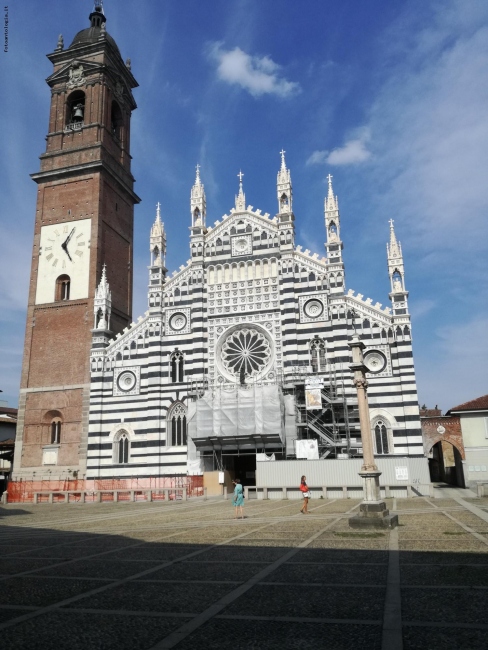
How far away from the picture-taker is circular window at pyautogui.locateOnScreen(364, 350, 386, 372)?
114ft

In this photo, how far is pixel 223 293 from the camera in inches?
1545

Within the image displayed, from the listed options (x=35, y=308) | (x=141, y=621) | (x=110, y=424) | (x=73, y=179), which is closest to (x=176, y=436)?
(x=110, y=424)

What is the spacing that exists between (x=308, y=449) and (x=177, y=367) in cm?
1113

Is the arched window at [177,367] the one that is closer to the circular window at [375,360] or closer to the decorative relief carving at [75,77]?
the circular window at [375,360]

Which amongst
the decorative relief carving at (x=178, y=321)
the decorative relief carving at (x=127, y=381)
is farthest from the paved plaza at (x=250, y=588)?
the decorative relief carving at (x=178, y=321)

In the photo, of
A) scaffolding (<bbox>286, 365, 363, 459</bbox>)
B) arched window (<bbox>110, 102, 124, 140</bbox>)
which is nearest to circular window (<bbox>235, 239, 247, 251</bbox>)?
scaffolding (<bbox>286, 365, 363, 459</bbox>)

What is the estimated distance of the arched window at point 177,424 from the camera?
3691 cm

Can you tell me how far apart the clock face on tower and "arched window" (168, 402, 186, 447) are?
11257 millimetres

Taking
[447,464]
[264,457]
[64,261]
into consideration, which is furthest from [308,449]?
[447,464]

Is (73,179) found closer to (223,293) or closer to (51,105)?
(51,105)

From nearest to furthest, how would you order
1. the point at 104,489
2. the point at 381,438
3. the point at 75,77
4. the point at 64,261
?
the point at 381,438 < the point at 104,489 < the point at 64,261 < the point at 75,77

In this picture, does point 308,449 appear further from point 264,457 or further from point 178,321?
point 178,321

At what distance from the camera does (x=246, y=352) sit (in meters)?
37.9

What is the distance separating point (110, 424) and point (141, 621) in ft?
106
